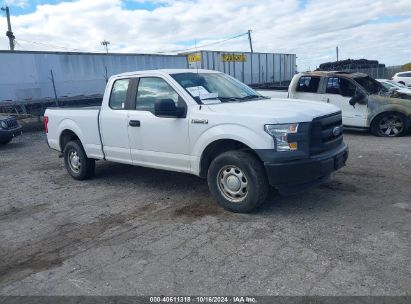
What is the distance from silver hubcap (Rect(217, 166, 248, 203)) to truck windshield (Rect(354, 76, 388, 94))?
6676mm

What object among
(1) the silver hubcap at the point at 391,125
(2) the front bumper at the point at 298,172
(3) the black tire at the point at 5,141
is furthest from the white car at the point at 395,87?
(3) the black tire at the point at 5,141

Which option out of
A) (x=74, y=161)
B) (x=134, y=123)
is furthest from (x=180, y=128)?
(x=74, y=161)

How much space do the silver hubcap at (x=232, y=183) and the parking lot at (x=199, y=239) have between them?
0.78ft

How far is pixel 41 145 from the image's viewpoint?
12.0 meters

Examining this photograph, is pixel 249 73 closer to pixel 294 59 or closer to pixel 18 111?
pixel 294 59

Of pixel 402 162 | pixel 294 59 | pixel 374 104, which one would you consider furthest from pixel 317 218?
pixel 294 59

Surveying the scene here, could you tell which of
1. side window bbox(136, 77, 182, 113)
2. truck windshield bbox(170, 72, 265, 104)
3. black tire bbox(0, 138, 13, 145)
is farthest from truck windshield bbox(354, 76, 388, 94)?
black tire bbox(0, 138, 13, 145)

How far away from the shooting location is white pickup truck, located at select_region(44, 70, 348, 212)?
178 inches

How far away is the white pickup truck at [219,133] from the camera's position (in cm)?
453

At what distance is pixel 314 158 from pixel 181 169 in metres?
1.82

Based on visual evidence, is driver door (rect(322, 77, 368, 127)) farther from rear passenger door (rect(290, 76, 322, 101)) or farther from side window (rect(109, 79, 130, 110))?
side window (rect(109, 79, 130, 110))

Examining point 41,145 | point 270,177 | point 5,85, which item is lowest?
point 41,145

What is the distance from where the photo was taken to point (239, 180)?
4828 millimetres

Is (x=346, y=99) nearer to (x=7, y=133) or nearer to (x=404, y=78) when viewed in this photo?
(x=7, y=133)
